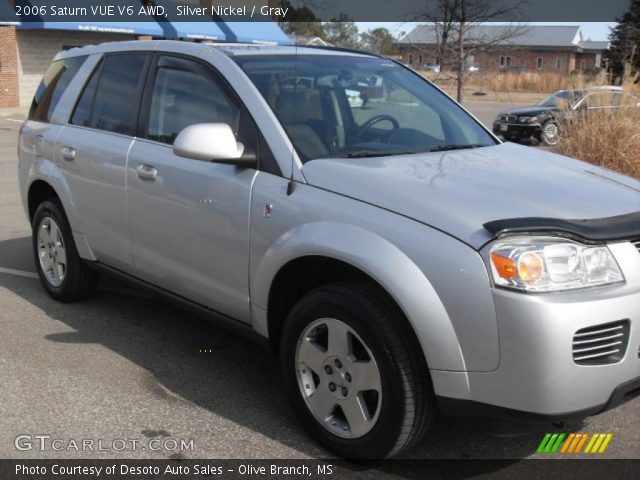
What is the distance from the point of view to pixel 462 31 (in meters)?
11.6

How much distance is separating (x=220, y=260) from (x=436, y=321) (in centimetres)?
139

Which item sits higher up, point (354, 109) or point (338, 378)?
point (354, 109)

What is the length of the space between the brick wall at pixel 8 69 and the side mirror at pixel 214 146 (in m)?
25.4

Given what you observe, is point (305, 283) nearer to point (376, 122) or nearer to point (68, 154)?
point (376, 122)

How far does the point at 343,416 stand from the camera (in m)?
3.46

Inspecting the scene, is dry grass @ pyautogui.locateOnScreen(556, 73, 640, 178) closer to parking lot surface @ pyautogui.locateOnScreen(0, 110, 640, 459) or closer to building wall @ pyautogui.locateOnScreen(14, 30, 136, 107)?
parking lot surface @ pyautogui.locateOnScreen(0, 110, 640, 459)

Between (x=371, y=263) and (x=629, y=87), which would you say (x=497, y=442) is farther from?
(x=629, y=87)

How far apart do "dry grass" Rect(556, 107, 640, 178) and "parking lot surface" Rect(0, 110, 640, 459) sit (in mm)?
4943

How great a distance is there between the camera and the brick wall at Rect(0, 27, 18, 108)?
26.2 m

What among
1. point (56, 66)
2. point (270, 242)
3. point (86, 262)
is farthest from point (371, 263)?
point (56, 66)

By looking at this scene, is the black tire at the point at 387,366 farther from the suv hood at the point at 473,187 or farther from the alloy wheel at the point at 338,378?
the suv hood at the point at 473,187

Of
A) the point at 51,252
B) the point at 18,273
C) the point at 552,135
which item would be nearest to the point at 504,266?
the point at 51,252

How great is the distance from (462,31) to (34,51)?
814 inches

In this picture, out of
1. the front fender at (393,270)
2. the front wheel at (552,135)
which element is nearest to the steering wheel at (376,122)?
the front fender at (393,270)
